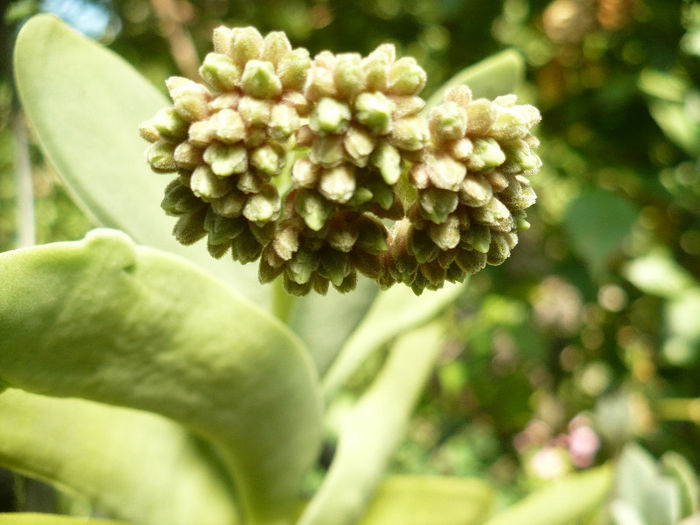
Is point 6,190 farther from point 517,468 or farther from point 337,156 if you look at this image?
point 517,468

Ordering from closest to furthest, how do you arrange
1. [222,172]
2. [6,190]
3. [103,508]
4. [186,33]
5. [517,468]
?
1. [222,172]
2. [103,508]
3. [186,33]
4. [6,190]
5. [517,468]

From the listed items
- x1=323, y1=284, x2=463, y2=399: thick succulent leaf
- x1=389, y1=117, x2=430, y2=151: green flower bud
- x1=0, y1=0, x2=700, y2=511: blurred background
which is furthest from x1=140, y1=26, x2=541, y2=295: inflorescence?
x1=0, y1=0, x2=700, y2=511: blurred background

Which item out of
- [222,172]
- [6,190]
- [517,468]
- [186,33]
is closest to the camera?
[222,172]

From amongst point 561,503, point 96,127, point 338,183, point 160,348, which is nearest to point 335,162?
point 338,183

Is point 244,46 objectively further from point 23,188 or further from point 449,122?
point 23,188

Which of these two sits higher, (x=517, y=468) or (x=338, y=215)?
(x=338, y=215)

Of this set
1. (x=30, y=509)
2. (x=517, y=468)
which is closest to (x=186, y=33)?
(x=30, y=509)
